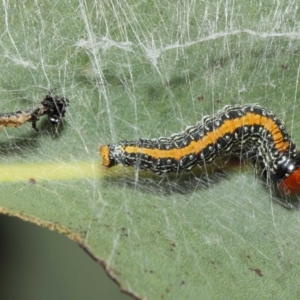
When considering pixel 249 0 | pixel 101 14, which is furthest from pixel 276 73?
pixel 101 14

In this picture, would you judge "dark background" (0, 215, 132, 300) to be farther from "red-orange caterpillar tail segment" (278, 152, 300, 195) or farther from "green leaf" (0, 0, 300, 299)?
"red-orange caterpillar tail segment" (278, 152, 300, 195)

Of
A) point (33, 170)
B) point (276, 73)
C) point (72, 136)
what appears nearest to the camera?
point (33, 170)

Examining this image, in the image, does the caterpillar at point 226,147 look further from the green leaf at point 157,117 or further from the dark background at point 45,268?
the dark background at point 45,268

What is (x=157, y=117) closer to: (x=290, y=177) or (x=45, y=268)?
(x=290, y=177)

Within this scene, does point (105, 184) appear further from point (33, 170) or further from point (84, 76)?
point (84, 76)

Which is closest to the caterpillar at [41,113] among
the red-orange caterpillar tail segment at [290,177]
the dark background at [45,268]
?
the dark background at [45,268]
